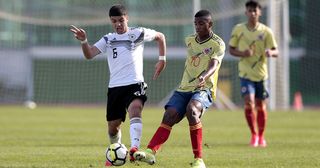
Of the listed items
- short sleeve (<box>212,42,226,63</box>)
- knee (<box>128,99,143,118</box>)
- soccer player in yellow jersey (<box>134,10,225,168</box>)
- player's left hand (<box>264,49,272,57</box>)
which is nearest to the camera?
soccer player in yellow jersey (<box>134,10,225,168</box>)

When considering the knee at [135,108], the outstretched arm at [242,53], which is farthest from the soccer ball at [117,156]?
the outstretched arm at [242,53]

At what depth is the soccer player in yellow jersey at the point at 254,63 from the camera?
595 inches

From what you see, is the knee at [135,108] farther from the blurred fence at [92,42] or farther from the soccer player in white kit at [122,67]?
the blurred fence at [92,42]

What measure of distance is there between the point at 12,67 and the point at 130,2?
7.73 m

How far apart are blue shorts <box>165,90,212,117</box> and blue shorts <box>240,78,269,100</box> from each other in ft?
16.2

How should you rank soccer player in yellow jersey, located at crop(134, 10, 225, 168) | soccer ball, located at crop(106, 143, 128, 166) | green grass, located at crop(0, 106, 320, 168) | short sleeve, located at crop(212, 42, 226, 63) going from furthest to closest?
1. green grass, located at crop(0, 106, 320, 168)
2. short sleeve, located at crop(212, 42, 226, 63)
3. soccer player in yellow jersey, located at crop(134, 10, 225, 168)
4. soccer ball, located at crop(106, 143, 128, 166)

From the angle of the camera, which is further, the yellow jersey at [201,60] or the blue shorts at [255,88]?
the blue shorts at [255,88]

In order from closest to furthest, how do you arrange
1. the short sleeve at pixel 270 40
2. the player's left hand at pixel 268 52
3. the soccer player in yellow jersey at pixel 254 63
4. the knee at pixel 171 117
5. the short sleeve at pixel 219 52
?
1. the knee at pixel 171 117
2. the short sleeve at pixel 219 52
3. the player's left hand at pixel 268 52
4. the soccer player in yellow jersey at pixel 254 63
5. the short sleeve at pixel 270 40

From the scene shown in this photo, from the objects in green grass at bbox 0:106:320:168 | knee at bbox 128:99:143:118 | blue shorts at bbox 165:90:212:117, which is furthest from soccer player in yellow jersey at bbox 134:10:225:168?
green grass at bbox 0:106:320:168

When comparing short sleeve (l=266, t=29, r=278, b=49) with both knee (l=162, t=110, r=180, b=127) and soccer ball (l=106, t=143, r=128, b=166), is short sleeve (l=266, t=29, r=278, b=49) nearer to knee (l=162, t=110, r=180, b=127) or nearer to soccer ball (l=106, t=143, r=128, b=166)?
knee (l=162, t=110, r=180, b=127)

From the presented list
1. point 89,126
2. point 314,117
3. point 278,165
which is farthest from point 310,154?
point 314,117

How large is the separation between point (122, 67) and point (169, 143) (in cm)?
440

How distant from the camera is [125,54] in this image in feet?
36.1

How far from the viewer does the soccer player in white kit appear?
10.8 m
